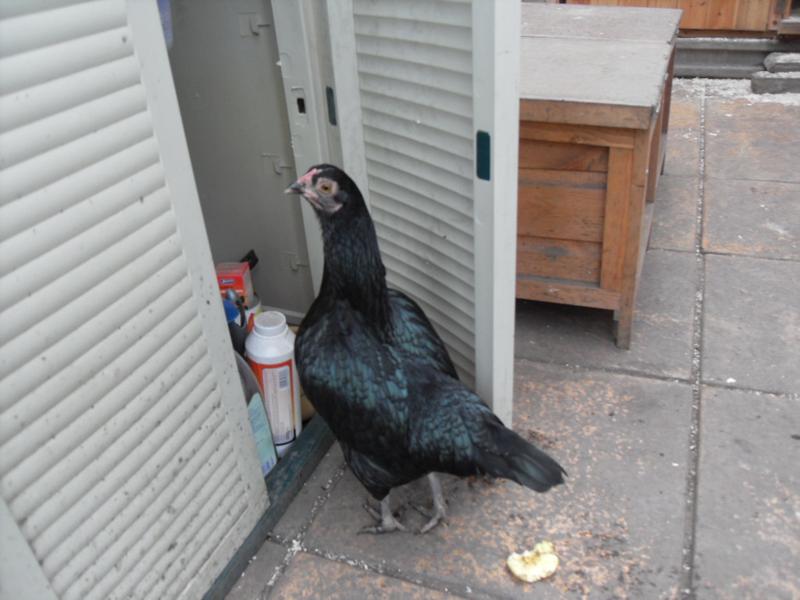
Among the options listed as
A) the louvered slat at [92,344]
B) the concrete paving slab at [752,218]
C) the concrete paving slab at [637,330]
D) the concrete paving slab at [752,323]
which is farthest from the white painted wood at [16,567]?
Result: the concrete paving slab at [752,218]

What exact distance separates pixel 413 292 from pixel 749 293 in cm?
191

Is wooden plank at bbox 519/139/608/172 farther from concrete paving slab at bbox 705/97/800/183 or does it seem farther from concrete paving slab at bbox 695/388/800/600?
concrete paving slab at bbox 705/97/800/183

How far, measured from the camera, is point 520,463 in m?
2.06

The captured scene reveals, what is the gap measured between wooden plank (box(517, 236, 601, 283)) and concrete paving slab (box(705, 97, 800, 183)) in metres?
2.17

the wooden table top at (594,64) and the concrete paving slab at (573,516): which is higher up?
the wooden table top at (594,64)

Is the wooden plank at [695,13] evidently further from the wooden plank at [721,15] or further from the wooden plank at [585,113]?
the wooden plank at [585,113]

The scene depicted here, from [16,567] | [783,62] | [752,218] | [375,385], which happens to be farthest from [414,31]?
[783,62]

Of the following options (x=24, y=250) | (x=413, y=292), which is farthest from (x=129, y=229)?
(x=413, y=292)

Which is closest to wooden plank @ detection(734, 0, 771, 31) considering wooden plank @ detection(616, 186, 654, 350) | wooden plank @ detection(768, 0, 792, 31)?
wooden plank @ detection(768, 0, 792, 31)

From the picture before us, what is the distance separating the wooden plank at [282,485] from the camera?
2.27 m

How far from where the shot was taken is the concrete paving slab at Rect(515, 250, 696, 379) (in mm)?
3192

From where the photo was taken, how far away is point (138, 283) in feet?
5.67

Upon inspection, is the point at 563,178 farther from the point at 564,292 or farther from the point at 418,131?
the point at 418,131

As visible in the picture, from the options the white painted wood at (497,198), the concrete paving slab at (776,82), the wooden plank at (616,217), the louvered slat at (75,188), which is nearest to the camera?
the louvered slat at (75,188)
